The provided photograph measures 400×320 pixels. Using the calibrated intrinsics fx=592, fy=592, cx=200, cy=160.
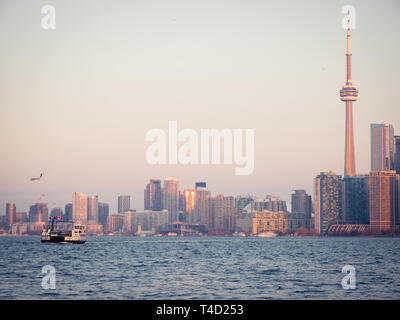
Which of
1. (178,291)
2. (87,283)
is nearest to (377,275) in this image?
Answer: (178,291)

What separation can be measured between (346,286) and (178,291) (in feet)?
45.8

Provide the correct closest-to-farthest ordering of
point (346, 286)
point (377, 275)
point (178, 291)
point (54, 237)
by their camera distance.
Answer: point (178, 291), point (346, 286), point (377, 275), point (54, 237)

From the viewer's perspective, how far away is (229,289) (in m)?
Answer: 44.9
